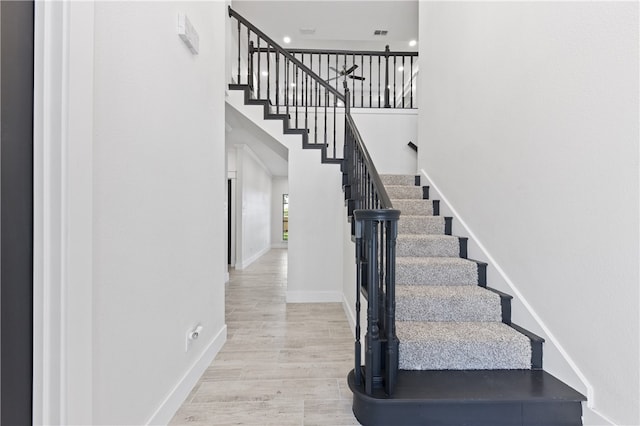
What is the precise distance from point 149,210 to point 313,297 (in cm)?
290

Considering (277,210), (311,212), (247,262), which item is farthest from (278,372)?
(277,210)

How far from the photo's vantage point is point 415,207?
11.4 ft

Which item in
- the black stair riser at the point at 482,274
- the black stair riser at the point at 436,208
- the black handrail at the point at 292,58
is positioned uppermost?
the black handrail at the point at 292,58

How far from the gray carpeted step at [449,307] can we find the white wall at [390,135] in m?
2.98

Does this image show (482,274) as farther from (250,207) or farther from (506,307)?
(250,207)

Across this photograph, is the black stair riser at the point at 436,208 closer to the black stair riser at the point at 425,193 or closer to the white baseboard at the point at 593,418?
the black stair riser at the point at 425,193

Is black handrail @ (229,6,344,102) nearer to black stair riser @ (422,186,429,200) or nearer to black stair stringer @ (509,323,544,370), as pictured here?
black stair riser @ (422,186,429,200)

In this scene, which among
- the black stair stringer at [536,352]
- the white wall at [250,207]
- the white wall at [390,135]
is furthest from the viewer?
the white wall at [250,207]

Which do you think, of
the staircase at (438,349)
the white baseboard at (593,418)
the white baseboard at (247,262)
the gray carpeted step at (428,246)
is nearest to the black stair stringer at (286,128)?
the staircase at (438,349)

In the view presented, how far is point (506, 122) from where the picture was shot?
7.43ft

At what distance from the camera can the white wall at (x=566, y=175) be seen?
4.59ft

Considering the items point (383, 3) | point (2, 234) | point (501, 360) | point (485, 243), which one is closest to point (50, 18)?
point (2, 234)

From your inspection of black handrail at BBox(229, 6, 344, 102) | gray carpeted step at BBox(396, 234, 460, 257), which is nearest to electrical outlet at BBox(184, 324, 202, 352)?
gray carpeted step at BBox(396, 234, 460, 257)

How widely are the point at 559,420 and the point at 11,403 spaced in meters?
2.25
